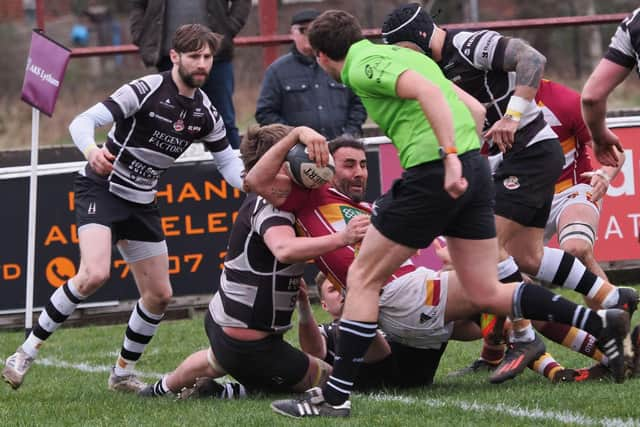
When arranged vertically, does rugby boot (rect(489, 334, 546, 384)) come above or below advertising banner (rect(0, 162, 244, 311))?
above

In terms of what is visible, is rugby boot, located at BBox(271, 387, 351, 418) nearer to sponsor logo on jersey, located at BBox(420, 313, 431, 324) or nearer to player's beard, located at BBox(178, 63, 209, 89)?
sponsor logo on jersey, located at BBox(420, 313, 431, 324)

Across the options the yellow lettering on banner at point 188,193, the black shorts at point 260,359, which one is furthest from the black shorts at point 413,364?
the yellow lettering on banner at point 188,193

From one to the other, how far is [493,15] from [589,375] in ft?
56.4

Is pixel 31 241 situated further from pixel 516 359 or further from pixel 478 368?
pixel 516 359

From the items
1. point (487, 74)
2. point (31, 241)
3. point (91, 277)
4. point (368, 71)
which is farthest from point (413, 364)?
point (31, 241)

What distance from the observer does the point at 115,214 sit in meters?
7.98

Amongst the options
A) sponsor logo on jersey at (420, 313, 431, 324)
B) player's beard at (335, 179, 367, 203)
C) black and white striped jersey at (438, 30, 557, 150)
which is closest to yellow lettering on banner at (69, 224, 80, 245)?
player's beard at (335, 179, 367, 203)

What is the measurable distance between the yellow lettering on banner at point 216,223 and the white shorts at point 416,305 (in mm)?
4410

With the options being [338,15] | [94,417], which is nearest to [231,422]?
[94,417]

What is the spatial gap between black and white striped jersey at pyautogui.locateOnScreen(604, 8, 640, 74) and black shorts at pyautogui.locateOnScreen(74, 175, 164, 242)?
3332mm

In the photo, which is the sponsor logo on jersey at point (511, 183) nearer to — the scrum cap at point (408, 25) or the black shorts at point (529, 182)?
the black shorts at point (529, 182)

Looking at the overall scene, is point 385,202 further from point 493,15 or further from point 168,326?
point 493,15

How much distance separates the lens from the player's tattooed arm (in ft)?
23.1

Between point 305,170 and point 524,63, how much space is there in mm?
1409
